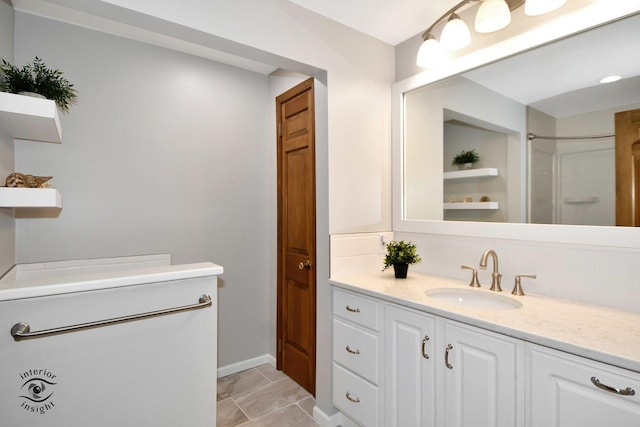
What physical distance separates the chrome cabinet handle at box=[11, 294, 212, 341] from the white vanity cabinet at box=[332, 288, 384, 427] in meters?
0.77

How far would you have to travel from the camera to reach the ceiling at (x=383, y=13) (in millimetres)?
1805

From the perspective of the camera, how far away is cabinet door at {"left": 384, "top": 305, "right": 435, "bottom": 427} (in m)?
1.42

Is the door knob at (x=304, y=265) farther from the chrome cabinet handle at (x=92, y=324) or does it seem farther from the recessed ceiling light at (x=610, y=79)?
the recessed ceiling light at (x=610, y=79)

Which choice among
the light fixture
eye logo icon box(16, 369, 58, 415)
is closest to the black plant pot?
the light fixture

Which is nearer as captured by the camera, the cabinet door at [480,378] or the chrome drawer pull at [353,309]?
the cabinet door at [480,378]

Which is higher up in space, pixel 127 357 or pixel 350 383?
pixel 127 357

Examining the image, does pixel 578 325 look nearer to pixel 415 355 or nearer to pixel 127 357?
pixel 415 355

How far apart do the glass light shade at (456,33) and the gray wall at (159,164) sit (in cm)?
159

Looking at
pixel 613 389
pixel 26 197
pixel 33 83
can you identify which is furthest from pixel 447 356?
pixel 33 83

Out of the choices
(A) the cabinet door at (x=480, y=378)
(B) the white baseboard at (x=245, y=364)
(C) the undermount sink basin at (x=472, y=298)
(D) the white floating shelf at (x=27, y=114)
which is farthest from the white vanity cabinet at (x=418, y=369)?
(D) the white floating shelf at (x=27, y=114)

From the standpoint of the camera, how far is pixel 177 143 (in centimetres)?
241

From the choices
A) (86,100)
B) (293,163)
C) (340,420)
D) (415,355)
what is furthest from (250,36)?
(340,420)

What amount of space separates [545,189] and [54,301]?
2183 mm

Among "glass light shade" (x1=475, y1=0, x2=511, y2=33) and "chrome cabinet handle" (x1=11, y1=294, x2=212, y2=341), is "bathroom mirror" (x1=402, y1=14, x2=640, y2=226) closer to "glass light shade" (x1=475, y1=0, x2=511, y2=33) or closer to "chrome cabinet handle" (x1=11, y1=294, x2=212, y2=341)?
"glass light shade" (x1=475, y1=0, x2=511, y2=33)
